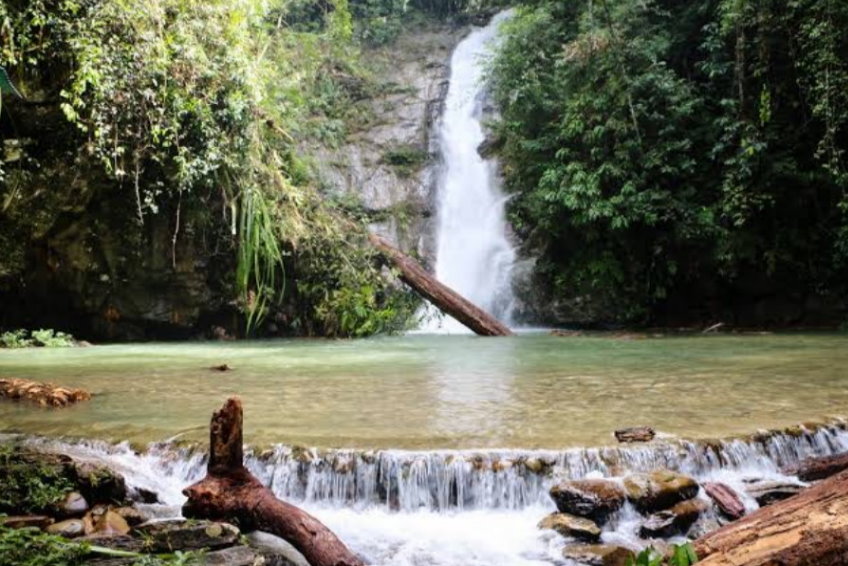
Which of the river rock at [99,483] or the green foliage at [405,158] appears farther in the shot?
the green foliage at [405,158]

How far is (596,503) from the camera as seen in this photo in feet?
12.0

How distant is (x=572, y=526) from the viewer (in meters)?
3.60

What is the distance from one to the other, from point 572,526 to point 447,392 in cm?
244

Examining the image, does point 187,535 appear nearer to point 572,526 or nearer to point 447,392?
point 572,526

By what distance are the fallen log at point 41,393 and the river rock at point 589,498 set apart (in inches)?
160

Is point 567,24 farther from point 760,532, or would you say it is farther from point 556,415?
point 760,532

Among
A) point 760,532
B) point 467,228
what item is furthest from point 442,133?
point 760,532

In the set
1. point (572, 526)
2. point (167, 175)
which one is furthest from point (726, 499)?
point (167, 175)

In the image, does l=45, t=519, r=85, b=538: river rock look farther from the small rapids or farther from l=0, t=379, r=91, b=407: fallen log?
l=0, t=379, r=91, b=407: fallen log

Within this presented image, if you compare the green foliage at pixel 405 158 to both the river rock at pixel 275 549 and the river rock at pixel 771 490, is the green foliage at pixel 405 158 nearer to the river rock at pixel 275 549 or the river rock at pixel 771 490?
the river rock at pixel 771 490

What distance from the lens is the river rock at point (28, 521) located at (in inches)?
116

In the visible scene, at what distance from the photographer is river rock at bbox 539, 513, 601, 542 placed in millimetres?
3524

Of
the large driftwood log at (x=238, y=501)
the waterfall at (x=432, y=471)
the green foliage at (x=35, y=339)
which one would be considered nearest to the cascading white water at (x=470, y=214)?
the green foliage at (x=35, y=339)

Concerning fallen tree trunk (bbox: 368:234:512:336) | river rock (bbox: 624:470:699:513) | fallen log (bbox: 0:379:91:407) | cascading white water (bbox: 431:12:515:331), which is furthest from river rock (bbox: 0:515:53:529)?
cascading white water (bbox: 431:12:515:331)
